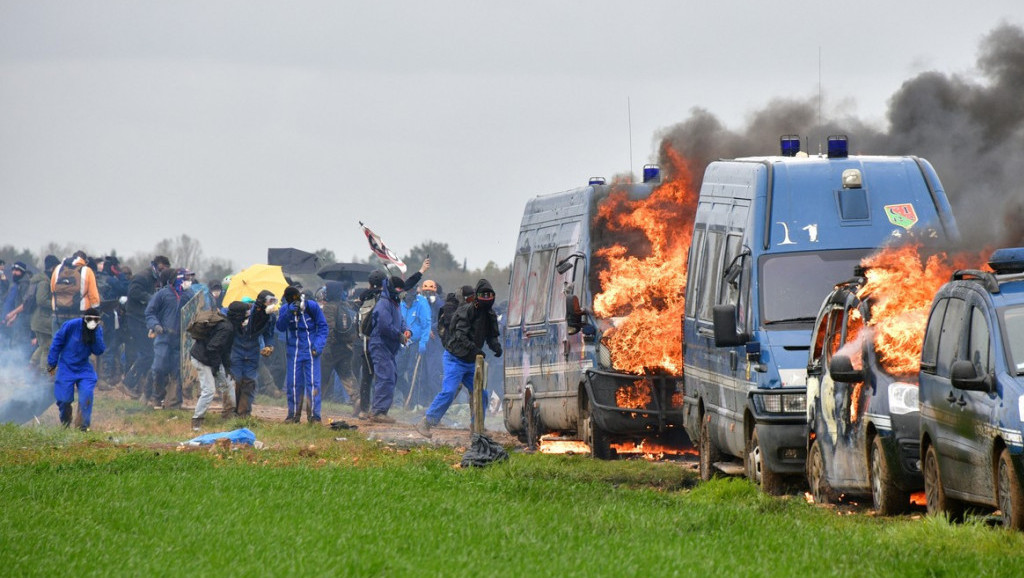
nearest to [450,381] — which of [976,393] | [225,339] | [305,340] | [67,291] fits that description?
[305,340]

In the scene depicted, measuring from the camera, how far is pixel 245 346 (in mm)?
25812

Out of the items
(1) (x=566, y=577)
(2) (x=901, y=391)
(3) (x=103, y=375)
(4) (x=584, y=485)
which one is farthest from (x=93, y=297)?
(1) (x=566, y=577)

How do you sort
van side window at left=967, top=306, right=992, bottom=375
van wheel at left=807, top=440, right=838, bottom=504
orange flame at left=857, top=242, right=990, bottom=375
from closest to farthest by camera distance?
1. van side window at left=967, top=306, right=992, bottom=375
2. orange flame at left=857, top=242, right=990, bottom=375
3. van wheel at left=807, top=440, right=838, bottom=504

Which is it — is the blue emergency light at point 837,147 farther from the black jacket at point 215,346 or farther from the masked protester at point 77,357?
the black jacket at point 215,346

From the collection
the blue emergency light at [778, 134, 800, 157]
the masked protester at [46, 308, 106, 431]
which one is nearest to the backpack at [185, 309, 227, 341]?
the masked protester at [46, 308, 106, 431]

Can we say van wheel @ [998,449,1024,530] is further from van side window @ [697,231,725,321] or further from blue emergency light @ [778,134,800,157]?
blue emergency light @ [778,134,800,157]

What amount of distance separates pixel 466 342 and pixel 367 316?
4.25 meters

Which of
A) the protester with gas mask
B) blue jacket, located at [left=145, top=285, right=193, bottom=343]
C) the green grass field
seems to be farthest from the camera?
blue jacket, located at [left=145, top=285, right=193, bottom=343]

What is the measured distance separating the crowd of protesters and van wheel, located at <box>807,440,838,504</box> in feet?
34.3

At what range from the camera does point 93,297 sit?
1181 inches

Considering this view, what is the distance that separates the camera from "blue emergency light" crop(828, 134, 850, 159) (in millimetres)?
15766

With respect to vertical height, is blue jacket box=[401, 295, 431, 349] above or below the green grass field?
above

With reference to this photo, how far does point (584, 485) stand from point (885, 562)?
4743 millimetres

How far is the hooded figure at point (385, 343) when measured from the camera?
1046 inches
